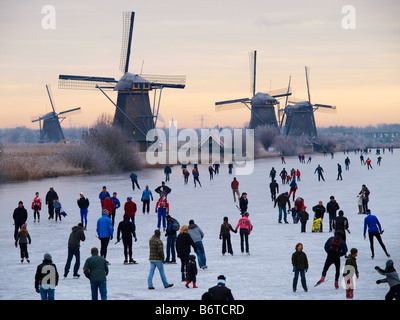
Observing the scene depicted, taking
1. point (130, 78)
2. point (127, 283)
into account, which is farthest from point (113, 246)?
point (130, 78)

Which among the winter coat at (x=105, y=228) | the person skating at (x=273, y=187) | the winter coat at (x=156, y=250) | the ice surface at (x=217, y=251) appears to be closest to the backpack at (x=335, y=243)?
the ice surface at (x=217, y=251)

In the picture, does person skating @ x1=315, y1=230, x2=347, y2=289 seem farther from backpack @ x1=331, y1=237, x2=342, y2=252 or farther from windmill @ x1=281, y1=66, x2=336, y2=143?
windmill @ x1=281, y1=66, x2=336, y2=143

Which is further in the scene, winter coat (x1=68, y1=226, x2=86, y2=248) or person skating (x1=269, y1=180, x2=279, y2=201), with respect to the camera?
person skating (x1=269, y1=180, x2=279, y2=201)

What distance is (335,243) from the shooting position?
1146cm

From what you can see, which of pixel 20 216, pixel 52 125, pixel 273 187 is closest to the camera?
pixel 20 216

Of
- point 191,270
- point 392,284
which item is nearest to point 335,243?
point 392,284

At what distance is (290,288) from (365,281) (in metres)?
1.82

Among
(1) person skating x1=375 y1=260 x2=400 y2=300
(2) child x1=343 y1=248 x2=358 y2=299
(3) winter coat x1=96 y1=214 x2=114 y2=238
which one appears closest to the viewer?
(1) person skating x1=375 y1=260 x2=400 y2=300

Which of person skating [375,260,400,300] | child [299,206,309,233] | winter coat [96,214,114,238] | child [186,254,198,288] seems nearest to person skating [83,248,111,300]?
child [186,254,198,288]

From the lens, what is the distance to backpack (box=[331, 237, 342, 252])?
11.5 metres

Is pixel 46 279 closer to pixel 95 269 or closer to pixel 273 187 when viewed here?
pixel 95 269

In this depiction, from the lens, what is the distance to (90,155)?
51062 millimetres

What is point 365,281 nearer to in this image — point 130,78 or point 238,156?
point 130,78

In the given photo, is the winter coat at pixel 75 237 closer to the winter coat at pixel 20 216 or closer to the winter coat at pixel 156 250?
the winter coat at pixel 156 250
